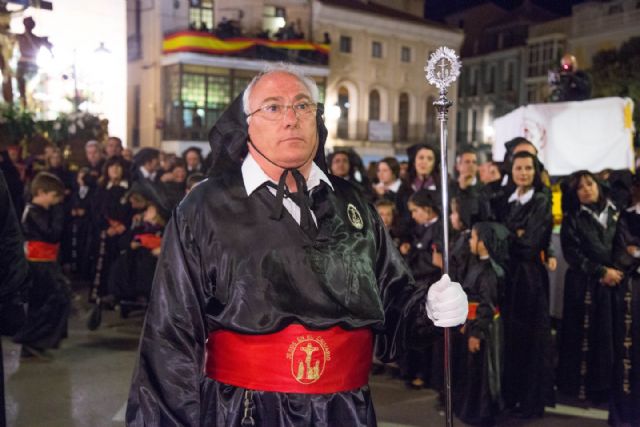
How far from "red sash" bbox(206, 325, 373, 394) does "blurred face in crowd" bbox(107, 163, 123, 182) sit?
6.98 m

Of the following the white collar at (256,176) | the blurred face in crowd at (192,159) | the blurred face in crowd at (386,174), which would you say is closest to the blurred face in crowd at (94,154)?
the blurred face in crowd at (192,159)

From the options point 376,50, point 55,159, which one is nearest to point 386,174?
point 55,159

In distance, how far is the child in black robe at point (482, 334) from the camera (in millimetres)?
4922

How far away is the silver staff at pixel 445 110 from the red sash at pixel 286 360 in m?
0.39

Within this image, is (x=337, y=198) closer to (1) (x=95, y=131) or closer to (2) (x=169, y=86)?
(1) (x=95, y=131)

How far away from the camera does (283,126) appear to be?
2564mm

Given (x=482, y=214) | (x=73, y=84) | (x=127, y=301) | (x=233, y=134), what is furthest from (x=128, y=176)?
(x=233, y=134)

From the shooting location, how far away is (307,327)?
2424 millimetres

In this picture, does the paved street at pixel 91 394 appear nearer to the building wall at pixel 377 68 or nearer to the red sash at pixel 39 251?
the red sash at pixel 39 251

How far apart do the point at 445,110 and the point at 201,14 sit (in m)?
27.9

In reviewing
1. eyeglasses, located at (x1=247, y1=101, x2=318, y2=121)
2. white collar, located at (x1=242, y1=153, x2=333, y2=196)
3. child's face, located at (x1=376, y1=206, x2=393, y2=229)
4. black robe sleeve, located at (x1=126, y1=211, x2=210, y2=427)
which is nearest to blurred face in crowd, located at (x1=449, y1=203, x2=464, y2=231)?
child's face, located at (x1=376, y1=206, x2=393, y2=229)

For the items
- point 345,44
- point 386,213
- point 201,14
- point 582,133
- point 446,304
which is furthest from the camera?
point 345,44

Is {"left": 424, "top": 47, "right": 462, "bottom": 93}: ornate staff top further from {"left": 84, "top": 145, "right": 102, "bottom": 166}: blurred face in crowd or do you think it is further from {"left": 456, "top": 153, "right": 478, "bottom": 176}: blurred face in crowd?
{"left": 84, "top": 145, "right": 102, "bottom": 166}: blurred face in crowd

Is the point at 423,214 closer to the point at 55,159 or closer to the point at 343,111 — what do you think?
the point at 55,159
